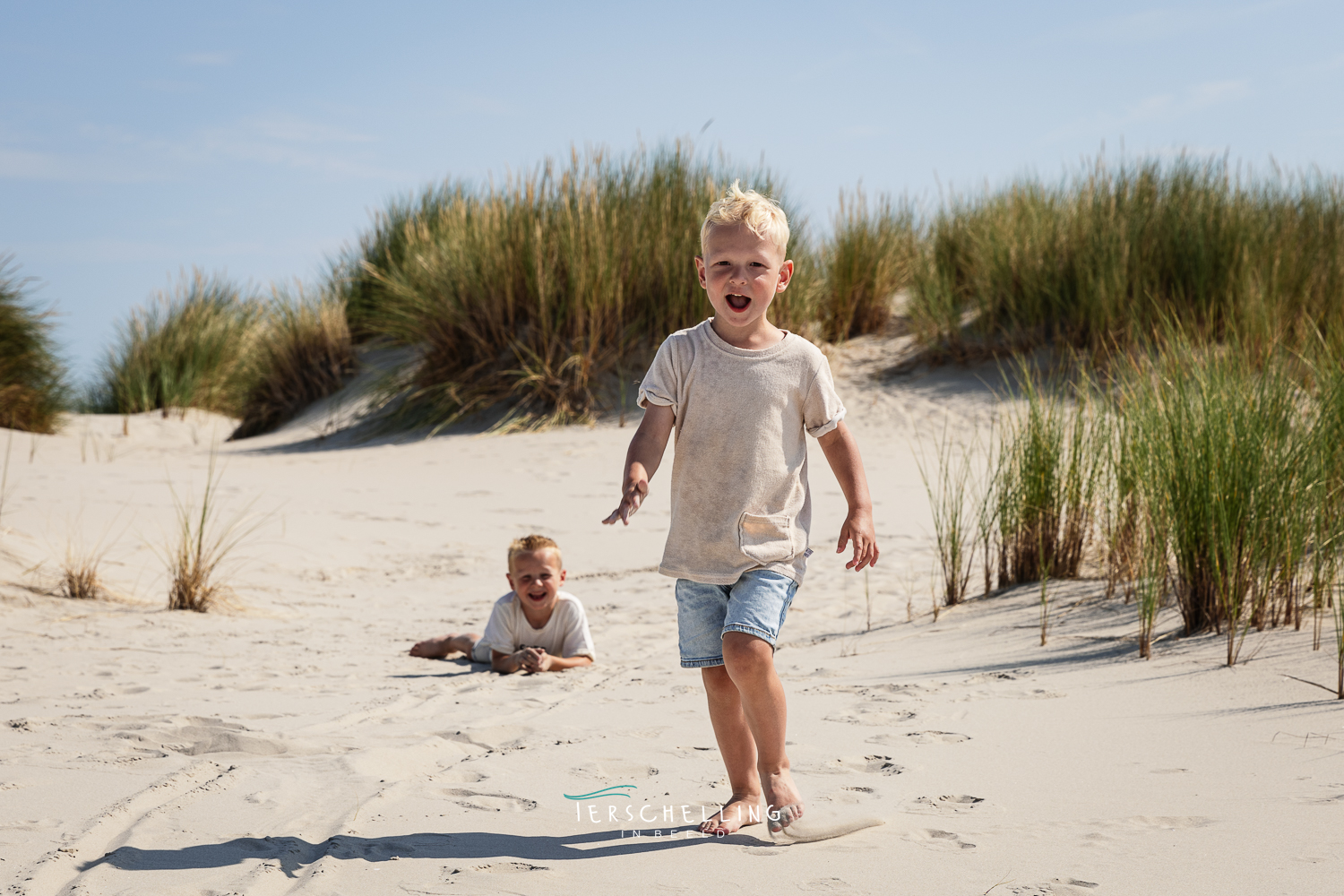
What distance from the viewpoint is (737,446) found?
2.42m

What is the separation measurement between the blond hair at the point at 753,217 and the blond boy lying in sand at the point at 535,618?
2132 millimetres

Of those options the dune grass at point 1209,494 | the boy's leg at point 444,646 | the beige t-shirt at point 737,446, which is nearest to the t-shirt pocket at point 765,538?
the beige t-shirt at point 737,446

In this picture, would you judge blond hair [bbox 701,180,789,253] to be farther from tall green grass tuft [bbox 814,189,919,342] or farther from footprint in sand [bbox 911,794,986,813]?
tall green grass tuft [bbox 814,189,919,342]

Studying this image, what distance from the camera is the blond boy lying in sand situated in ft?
13.9

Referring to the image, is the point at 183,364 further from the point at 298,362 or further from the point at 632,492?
the point at 632,492

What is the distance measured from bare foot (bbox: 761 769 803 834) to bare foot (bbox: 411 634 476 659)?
2.28 metres

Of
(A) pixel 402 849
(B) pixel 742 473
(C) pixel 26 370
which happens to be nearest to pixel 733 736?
(B) pixel 742 473

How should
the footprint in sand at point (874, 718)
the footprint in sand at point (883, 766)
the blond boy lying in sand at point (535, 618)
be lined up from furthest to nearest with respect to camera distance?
the blond boy lying in sand at point (535, 618), the footprint in sand at point (874, 718), the footprint in sand at point (883, 766)

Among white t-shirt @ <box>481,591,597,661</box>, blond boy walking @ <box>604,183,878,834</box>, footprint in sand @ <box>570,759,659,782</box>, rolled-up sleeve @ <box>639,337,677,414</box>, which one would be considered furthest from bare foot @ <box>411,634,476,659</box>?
rolled-up sleeve @ <box>639,337,677,414</box>

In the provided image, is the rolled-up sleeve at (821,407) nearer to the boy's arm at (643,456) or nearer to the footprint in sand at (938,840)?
the boy's arm at (643,456)

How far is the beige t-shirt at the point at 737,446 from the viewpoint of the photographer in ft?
7.86

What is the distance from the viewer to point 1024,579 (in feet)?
16.6

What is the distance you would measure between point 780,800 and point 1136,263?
9.65 m

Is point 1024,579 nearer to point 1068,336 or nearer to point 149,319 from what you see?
point 1068,336
